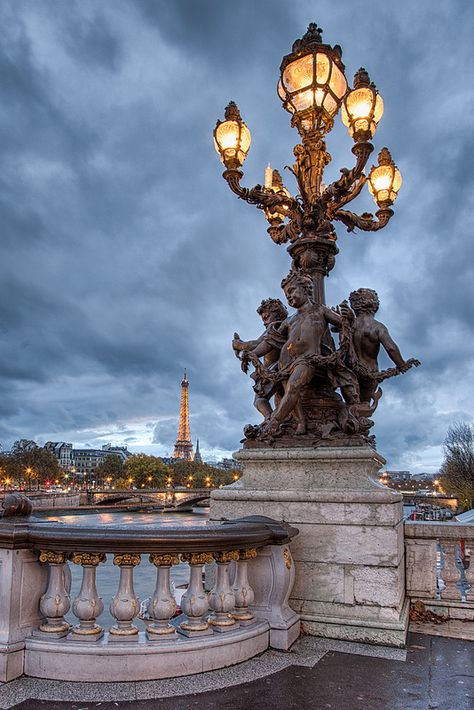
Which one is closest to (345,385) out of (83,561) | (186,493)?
(83,561)

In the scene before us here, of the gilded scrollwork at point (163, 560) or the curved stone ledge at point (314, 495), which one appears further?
the curved stone ledge at point (314, 495)

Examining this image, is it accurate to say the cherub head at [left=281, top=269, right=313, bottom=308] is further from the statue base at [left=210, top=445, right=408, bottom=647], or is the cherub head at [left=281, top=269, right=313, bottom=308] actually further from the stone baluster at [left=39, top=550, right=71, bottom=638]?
the stone baluster at [left=39, top=550, right=71, bottom=638]

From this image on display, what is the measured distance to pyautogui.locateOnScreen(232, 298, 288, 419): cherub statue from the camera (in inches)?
287

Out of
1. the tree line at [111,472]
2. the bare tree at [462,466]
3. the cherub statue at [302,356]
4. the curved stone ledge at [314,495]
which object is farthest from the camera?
the tree line at [111,472]

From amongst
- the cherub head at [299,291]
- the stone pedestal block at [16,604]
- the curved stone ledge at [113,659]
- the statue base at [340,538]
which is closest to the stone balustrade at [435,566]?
the statue base at [340,538]

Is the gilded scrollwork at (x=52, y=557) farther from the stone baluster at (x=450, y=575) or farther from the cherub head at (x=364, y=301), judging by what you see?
the cherub head at (x=364, y=301)

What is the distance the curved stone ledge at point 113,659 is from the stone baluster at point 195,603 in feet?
0.36

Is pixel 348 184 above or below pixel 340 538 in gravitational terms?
above

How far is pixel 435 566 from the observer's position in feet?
21.9

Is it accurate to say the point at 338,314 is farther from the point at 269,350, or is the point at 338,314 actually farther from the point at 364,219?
the point at 364,219

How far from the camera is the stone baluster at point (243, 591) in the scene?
16.3 ft

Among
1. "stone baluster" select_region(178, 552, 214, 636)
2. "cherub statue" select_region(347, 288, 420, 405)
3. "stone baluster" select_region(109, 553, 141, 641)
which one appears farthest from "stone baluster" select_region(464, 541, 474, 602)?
"stone baluster" select_region(109, 553, 141, 641)

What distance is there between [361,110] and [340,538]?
18.5ft

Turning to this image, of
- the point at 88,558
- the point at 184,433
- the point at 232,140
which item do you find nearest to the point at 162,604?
the point at 88,558
